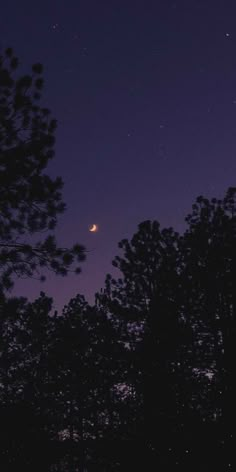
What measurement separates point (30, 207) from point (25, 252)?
0.96 m

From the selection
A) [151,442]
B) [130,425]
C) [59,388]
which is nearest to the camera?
[151,442]

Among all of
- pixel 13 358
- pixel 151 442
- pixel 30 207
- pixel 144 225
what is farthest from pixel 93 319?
pixel 30 207

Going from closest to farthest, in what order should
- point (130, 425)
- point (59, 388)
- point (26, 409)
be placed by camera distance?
point (130, 425), point (26, 409), point (59, 388)

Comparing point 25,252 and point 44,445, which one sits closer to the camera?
point 25,252

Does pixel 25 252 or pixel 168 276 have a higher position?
pixel 168 276

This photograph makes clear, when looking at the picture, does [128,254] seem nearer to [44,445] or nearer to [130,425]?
[130,425]

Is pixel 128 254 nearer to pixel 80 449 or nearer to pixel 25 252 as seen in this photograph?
pixel 25 252

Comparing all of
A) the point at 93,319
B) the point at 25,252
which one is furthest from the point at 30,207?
the point at 93,319

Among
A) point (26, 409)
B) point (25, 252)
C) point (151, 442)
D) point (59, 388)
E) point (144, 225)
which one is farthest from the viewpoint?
point (59, 388)

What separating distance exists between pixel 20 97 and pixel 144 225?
27.1 ft

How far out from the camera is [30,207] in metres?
8.85

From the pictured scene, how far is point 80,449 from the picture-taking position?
75.7ft

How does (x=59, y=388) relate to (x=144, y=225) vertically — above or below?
below

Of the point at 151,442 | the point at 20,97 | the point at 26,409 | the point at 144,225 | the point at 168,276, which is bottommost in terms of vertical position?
the point at 151,442
